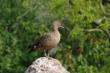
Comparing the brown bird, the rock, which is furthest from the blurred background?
the rock

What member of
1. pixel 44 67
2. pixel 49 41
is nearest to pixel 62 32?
pixel 49 41

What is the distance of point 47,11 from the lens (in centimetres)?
1516

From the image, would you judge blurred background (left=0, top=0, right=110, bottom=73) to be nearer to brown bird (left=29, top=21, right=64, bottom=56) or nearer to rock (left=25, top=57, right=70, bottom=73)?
brown bird (left=29, top=21, right=64, bottom=56)

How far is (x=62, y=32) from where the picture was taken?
14719 millimetres

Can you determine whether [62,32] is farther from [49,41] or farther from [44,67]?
[44,67]

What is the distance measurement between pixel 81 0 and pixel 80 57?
2.08m

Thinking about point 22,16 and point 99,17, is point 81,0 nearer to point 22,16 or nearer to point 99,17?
point 99,17

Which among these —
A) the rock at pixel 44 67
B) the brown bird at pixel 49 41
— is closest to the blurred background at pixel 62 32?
the brown bird at pixel 49 41

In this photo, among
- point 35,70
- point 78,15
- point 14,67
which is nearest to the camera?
point 35,70

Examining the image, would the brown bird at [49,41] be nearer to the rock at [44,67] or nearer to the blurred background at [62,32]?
the rock at [44,67]

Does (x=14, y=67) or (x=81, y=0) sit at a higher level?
(x=81, y=0)

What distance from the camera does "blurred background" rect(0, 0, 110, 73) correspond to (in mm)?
14367

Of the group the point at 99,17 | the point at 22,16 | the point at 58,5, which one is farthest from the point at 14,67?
the point at 99,17

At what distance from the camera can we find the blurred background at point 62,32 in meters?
14.4
